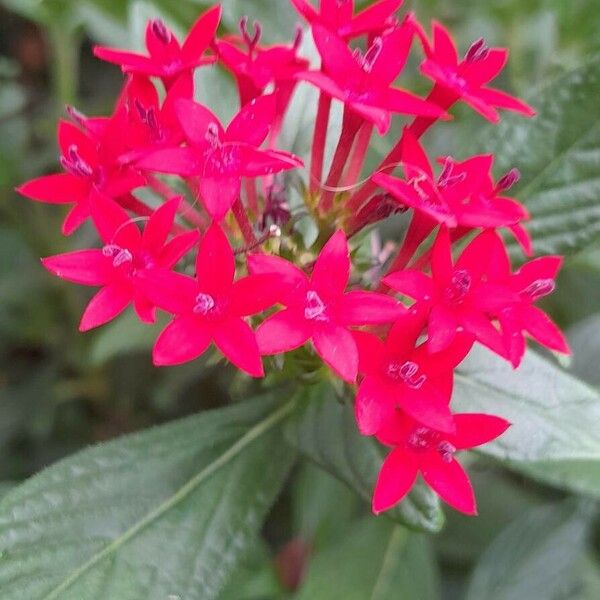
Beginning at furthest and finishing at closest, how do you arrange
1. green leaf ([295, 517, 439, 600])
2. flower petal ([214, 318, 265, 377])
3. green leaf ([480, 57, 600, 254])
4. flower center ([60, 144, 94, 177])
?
1. green leaf ([295, 517, 439, 600])
2. green leaf ([480, 57, 600, 254])
3. flower center ([60, 144, 94, 177])
4. flower petal ([214, 318, 265, 377])

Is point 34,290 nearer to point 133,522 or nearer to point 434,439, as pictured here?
point 133,522

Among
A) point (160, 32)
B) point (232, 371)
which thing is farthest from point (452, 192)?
point (232, 371)

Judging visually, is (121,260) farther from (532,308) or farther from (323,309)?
(532,308)

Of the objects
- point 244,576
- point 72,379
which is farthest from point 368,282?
point 72,379

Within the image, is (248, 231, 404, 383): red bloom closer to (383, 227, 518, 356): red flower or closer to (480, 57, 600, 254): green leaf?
(383, 227, 518, 356): red flower

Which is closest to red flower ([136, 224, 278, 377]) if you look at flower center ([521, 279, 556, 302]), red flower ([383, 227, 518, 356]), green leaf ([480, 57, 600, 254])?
red flower ([383, 227, 518, 356])

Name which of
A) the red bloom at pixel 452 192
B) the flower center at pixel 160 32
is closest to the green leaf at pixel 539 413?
the red bloom at pixel 452 192
